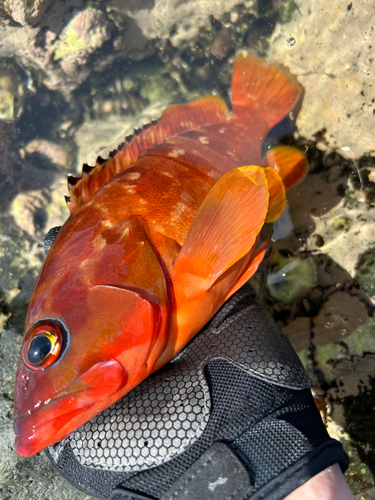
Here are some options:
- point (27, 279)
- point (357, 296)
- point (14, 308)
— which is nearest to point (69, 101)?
point (27, 279)

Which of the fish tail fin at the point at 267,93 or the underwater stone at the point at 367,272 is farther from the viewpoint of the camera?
the fish tail fin at the point at 267,93

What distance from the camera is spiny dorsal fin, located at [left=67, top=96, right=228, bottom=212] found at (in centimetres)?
191

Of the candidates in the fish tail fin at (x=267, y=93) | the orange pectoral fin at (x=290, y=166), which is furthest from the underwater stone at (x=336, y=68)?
the orange pectoral fin at (x=290, y=166)

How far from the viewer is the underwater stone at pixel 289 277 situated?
2561 millimetres

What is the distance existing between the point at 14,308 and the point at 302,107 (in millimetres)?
2880

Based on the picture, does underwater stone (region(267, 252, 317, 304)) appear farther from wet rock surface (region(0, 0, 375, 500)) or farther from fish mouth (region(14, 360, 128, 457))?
fish mouth (region(14, 360, 128, 457))

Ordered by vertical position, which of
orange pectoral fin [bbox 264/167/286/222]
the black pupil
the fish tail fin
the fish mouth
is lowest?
the fish mouth

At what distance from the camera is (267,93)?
2723mm

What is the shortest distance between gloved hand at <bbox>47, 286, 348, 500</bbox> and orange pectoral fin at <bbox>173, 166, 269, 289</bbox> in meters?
0.43

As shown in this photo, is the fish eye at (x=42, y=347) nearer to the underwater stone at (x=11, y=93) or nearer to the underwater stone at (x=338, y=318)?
the underwater stone at (x=338, y=318)

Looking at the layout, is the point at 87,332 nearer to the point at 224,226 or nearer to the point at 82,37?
the point at 224,226

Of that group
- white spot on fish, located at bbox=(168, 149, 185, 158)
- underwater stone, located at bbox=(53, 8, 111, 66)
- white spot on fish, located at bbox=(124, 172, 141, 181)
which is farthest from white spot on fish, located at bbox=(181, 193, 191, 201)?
underwater stone, located at bbox=(53, 8, 111, 66)

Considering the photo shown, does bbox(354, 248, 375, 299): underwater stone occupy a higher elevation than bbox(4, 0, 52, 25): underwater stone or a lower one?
lower

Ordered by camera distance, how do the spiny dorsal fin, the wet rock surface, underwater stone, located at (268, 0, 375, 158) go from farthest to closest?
underwater stone, located at (268, 0, 375, 158) < the wet rock surface < the spiny dorsal fin
